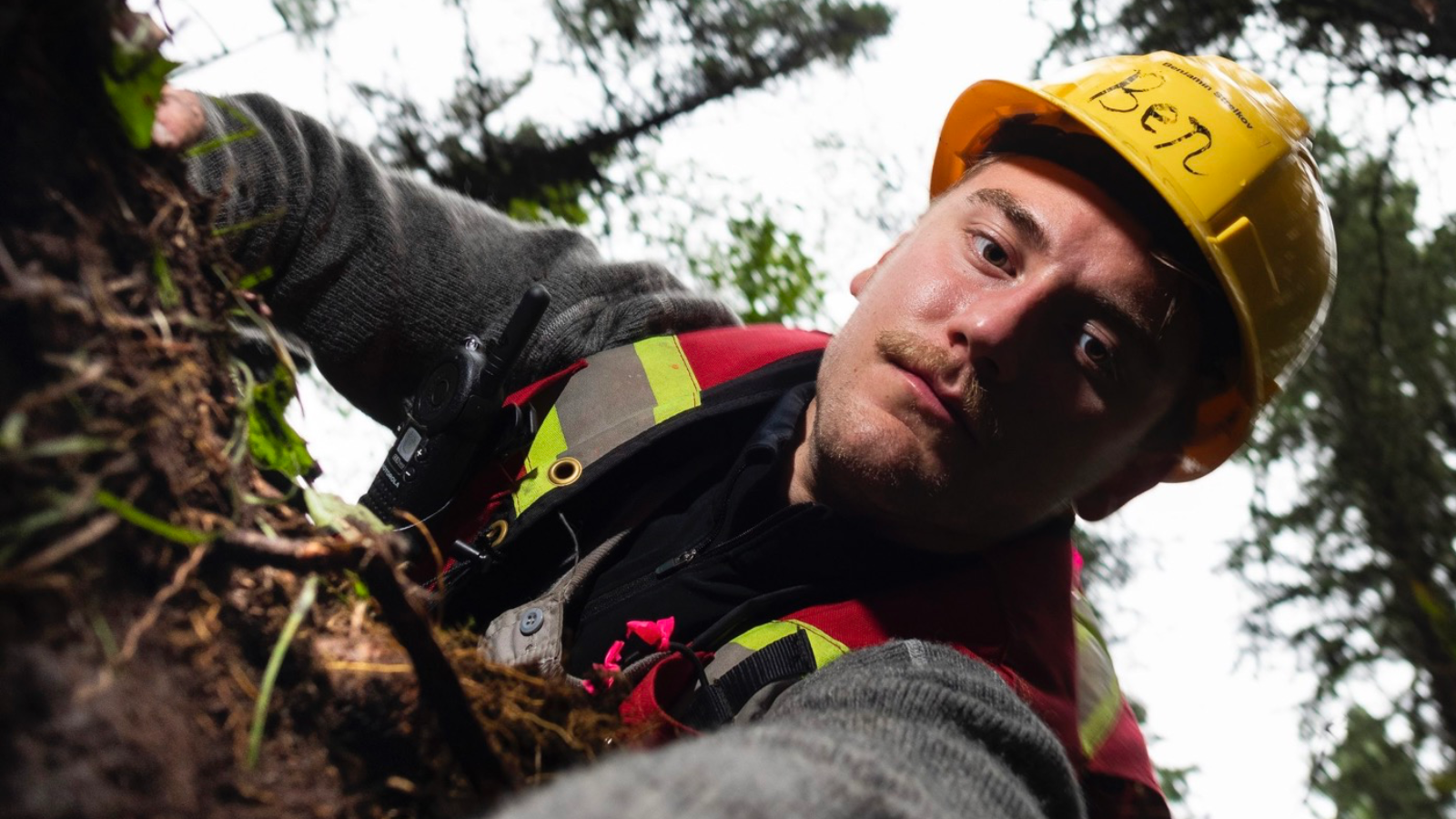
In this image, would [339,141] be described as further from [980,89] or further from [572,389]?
[980,89]

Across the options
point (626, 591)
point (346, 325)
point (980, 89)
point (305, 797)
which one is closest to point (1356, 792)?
point (980, 89)

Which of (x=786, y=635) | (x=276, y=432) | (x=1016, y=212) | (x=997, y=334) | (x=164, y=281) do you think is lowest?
(x=786, y=635)

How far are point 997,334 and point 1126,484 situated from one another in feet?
3.21

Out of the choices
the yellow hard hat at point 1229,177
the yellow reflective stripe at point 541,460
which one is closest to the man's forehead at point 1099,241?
the yellow hard hat at point 1229,177

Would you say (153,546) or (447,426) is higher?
(153,546)

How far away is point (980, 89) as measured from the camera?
116 inches

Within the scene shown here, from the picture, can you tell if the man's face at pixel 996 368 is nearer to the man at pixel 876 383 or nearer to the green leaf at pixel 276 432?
the man at pixel 876 383

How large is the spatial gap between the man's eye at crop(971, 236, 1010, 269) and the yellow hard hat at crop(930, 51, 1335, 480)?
1.50ft

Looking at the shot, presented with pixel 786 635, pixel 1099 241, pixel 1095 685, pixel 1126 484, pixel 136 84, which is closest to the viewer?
pixel 136 84

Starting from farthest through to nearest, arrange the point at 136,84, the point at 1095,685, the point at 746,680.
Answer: the point at 1095,685
the point at 746,680
the point at 136,84

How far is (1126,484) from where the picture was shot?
281 centimetres

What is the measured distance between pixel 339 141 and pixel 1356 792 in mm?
8586

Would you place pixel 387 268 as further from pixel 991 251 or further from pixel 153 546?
pixel 153 546

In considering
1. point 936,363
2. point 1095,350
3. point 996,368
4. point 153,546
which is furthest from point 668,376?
point 153,546
